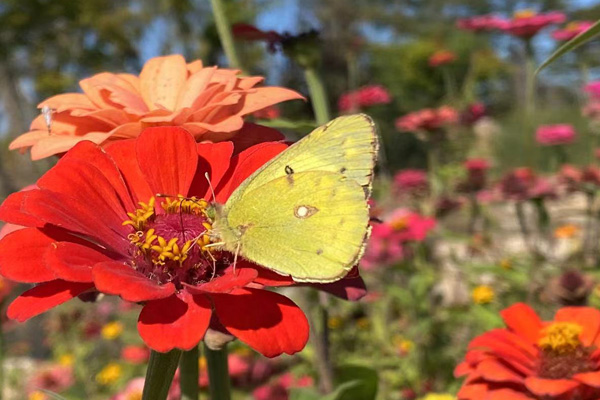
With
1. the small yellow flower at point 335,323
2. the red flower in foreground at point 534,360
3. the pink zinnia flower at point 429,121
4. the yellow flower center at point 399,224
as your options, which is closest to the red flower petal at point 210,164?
the red flower in foreground at point 534,360

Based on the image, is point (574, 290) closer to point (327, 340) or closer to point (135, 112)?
point (327, 340)

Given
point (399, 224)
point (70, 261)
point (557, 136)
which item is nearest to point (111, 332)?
point (399, 224)

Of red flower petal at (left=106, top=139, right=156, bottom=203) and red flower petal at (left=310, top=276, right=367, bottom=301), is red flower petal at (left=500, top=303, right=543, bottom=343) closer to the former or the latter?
red flower petal at (left=310, top=276, right=367, bottom=301)

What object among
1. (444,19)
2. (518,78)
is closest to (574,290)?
(518,78)

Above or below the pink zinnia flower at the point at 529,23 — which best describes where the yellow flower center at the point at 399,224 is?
below

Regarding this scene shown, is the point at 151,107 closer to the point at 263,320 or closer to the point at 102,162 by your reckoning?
the point at 102,162

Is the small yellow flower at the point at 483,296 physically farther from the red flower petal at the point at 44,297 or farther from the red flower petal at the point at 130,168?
the red flower petal at the point at 44,297
